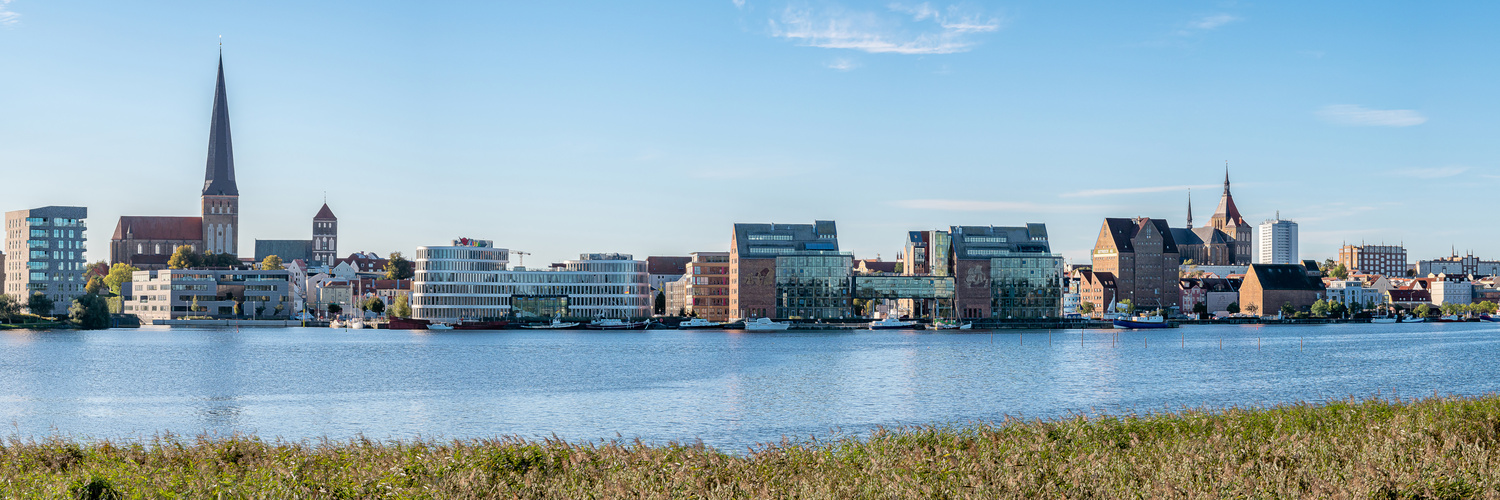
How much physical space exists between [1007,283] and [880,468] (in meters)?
168

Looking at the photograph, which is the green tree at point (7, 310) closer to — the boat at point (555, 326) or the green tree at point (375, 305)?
the green tree at point (375, 305)

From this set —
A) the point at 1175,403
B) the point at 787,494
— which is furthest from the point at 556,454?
the point at 1175,403

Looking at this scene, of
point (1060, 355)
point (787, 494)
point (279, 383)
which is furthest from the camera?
point (1060, 355)

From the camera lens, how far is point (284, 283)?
194m

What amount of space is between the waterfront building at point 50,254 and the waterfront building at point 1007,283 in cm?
13204

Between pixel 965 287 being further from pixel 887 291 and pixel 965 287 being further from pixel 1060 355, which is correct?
pixel 1060 355

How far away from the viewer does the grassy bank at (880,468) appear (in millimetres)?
16094

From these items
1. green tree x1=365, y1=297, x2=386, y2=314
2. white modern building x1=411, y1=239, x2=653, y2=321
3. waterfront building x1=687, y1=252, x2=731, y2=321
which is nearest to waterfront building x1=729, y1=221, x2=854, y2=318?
waterfront building x1=687, y1=252, x2=731, y2=321

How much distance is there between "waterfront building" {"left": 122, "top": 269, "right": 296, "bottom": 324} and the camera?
187125 mm

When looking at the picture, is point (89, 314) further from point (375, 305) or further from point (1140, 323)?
point (1140, 323)

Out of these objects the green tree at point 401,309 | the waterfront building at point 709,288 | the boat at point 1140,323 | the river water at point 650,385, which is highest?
the waterfront building at point 709,288

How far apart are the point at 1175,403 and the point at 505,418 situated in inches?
985

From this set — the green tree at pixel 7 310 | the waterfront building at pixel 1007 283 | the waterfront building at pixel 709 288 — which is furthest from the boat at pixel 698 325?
the green tree at pixel 7 310

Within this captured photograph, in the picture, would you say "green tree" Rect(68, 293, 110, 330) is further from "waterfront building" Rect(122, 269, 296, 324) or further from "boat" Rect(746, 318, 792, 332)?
"boat" Rect(746, 318, 792, 332)
